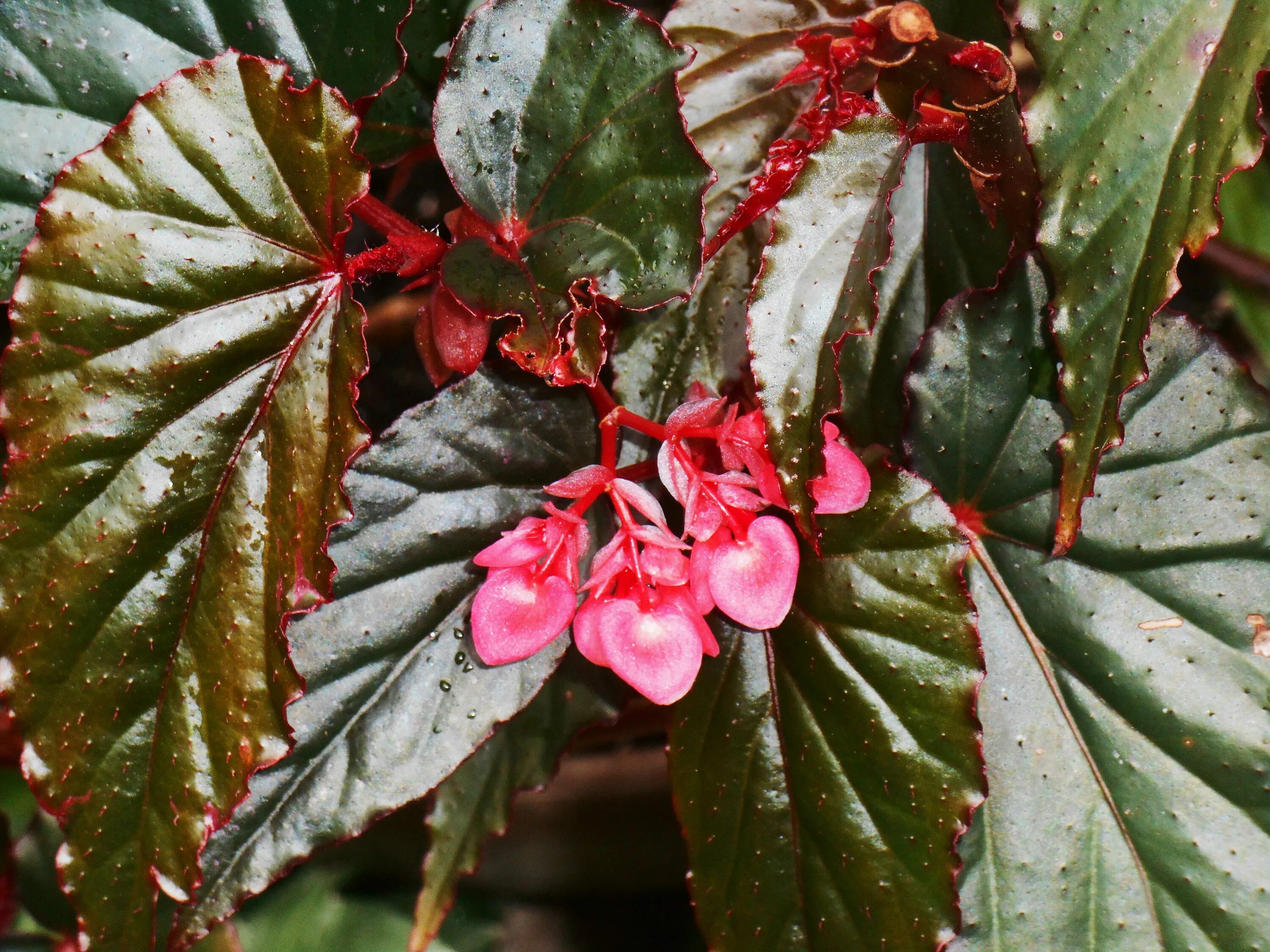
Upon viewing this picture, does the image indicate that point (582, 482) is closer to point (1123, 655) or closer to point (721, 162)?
point (721, 162)

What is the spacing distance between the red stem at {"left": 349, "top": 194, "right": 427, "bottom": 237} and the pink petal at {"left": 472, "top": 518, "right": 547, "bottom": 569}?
182 mm

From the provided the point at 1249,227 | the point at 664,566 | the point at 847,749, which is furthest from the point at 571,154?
the point at 1249,227

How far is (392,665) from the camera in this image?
582 mm

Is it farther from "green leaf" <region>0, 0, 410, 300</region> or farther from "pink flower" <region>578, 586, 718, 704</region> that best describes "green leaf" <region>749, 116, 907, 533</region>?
"green leaf" <region>0, 0, 410, 300</region>

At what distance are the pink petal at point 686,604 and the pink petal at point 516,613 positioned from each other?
5 centimetres

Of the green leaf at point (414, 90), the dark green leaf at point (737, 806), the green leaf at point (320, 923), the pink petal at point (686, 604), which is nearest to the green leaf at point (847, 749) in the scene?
the dark green leaf at point (737, 806)

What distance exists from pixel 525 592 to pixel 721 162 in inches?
12.0

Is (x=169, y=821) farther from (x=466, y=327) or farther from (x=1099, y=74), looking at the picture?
(x=1099, y=74)

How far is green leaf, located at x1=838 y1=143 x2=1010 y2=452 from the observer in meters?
0.64

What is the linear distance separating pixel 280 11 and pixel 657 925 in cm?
100

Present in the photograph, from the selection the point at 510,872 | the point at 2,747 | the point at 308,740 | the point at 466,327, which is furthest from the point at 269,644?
the point at 510,872

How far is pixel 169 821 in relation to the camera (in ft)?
1.62

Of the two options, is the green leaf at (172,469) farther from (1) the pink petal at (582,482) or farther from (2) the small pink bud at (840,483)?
(2) the small pink bud at (840,483)

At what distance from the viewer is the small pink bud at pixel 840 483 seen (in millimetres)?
512
